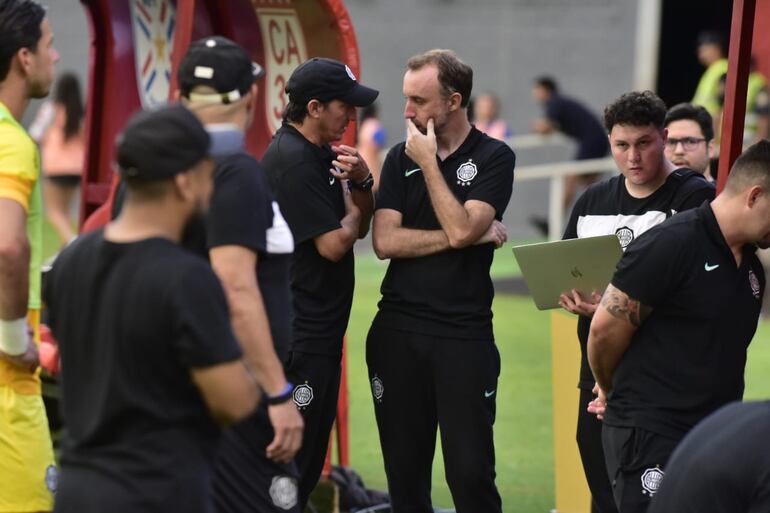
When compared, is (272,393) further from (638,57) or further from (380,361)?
(638,57)

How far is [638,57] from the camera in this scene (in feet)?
60.9

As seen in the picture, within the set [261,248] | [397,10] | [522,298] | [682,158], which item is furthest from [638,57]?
[261,248]

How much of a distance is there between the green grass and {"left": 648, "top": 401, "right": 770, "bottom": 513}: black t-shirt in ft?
11.2

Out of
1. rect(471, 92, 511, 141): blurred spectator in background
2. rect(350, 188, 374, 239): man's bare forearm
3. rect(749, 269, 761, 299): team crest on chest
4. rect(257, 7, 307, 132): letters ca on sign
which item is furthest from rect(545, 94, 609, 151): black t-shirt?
rect(749, 269, 761, 299): team crest on chest

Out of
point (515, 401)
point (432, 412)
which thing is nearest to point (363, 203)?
point (432, 412)

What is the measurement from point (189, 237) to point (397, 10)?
1534 cm

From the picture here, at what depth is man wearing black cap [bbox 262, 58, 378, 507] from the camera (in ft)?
16.5

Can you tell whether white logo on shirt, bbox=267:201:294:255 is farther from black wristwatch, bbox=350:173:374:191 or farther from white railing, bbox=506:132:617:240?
white railing, bbox=506:132:617:240

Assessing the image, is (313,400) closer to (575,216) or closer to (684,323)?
(575,216)

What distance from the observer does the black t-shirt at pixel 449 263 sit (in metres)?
5.23

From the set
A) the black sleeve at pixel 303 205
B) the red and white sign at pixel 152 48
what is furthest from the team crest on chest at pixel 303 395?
the red and white sign at pixel 152 48

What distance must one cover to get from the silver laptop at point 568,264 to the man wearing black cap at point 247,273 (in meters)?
1.33

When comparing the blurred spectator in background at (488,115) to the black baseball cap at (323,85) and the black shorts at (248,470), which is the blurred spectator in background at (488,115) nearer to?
the black baseball cap at (323,85)

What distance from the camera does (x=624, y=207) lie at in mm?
5273
